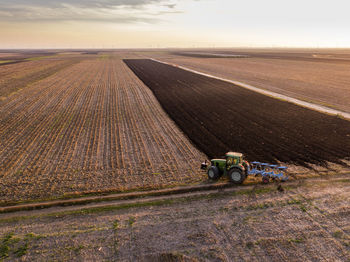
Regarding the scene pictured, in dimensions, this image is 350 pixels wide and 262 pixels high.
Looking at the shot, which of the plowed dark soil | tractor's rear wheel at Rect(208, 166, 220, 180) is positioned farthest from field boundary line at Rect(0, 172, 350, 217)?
the plowed dark soil

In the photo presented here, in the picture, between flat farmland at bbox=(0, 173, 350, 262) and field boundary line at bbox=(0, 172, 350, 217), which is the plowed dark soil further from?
flat farmland at bbox=(0, 173, 350, 262)

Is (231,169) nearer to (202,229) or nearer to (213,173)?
(213,173)

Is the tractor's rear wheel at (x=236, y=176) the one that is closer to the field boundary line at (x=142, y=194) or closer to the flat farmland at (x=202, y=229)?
the field boundary line at (x=142, y=194)

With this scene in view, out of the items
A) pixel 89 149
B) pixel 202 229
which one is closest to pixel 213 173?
pixel 202 229

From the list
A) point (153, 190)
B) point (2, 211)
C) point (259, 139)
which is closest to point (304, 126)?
point (259, 139)

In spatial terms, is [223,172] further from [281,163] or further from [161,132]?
[161,132]

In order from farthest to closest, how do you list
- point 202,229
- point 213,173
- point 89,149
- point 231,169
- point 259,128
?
Answer: 1. point 259,128
2. point 89,149
3. point 213,173
4. point 231,169
5. point 202,229
